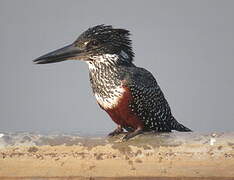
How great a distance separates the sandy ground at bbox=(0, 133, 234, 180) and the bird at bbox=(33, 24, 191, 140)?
0.24m

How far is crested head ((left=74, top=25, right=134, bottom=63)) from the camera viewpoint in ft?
5.91

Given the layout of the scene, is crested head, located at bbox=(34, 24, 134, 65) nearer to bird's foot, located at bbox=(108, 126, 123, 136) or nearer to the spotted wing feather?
the spotted wing feather

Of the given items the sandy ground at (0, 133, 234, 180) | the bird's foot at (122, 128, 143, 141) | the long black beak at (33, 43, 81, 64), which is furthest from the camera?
the long black beak at (33, 43, 81, 64)

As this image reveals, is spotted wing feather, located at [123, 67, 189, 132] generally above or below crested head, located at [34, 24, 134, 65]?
below

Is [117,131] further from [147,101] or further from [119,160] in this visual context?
[119,160]

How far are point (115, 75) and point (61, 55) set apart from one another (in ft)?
0.63

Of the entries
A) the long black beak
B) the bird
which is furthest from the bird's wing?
the long black beak

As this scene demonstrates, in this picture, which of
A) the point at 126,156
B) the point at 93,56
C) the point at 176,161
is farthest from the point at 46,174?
the point at 93,56

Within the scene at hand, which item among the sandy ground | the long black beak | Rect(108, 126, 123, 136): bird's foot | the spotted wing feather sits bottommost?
the sandy ground

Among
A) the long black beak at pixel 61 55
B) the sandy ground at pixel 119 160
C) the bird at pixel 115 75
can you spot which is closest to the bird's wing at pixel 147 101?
the bird at pixel 115 75

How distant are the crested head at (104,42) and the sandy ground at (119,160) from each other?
40 centimetres

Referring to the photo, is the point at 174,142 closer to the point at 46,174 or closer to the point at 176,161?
the point at 176,161

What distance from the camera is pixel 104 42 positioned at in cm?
182

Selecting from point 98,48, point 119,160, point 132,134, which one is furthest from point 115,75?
point 119,160
